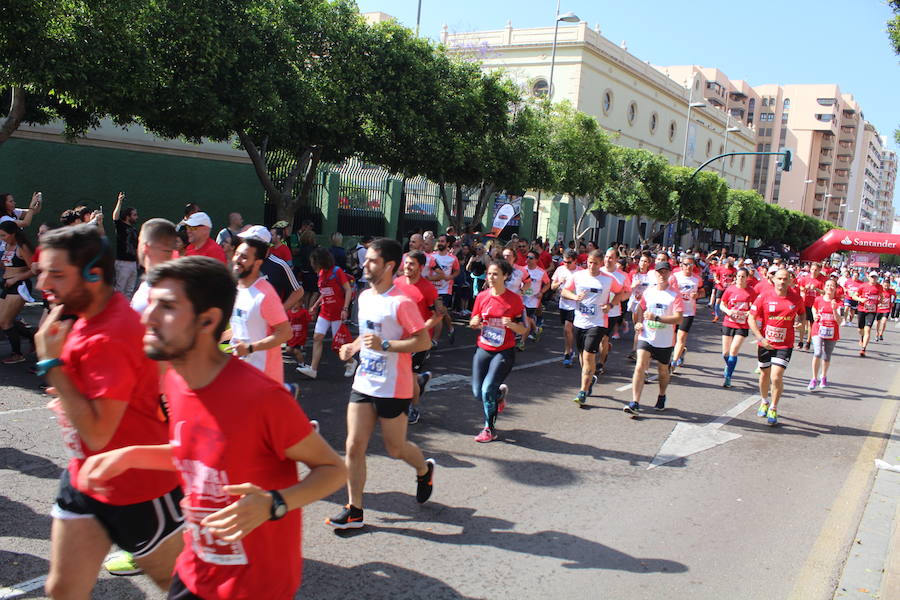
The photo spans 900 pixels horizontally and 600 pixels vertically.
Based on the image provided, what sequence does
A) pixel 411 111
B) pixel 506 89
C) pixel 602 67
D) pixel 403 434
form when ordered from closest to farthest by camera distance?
pixel 403 434 → pixel 411 111 → pixel 506 89 → pixel 602 67

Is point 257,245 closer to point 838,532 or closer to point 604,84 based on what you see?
point 838,532

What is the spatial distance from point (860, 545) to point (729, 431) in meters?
3.09

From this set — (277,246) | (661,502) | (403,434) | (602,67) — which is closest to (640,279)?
(277,246)

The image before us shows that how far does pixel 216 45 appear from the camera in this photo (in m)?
12.8

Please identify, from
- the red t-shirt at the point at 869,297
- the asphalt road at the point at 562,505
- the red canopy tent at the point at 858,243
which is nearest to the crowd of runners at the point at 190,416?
the asphalt road at the point at 562,505

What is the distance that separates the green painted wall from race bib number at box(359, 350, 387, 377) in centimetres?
1498

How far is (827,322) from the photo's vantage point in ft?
36.6

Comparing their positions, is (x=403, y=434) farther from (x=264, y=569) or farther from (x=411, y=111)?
(x=411, y=111)

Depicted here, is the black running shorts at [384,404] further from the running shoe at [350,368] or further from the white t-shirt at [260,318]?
the running shoe at [350,368]

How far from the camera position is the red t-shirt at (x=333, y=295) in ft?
31.1

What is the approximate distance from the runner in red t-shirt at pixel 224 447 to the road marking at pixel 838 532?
340 cm

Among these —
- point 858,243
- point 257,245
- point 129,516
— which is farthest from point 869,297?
point 858,243

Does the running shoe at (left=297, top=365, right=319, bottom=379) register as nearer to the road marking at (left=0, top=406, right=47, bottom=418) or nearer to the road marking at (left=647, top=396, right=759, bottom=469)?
the road marking at (left=0, top=406, right=47, bottom=418)

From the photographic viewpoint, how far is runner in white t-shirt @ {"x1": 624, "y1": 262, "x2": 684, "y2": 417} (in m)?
8.33
